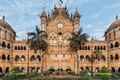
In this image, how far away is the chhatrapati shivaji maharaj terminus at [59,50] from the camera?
91188 millimetres

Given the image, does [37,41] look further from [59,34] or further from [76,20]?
[76,20]

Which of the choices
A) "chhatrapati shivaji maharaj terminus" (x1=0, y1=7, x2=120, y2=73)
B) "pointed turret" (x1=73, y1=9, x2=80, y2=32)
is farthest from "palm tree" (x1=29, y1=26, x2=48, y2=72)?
"pointed turret" (x1=73, y1=9, x2=80, y2=32)

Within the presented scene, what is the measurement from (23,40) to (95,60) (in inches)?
941

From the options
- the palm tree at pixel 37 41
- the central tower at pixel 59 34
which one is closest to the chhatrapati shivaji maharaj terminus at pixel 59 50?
the central tower at pixel 59 34

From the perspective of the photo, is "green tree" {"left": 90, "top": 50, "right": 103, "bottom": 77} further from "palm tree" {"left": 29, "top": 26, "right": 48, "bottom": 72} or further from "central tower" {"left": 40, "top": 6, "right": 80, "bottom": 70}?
"palm tree" {"left": 29, "top": 26, "right": 48, "bottom": 72}

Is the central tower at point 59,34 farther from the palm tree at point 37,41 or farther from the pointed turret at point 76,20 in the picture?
the palm tree at point 37,41

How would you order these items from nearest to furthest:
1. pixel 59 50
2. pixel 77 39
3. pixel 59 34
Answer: pixel 77 39
pixel 59 50
pixel 59 34

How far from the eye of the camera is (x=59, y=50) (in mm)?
93062

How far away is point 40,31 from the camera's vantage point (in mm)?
87875

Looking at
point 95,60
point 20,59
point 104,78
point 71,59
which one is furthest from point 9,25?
point 104,78

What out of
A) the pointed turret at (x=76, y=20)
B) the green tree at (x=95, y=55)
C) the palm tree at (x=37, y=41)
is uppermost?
the pointed turret at (x=76, y=20)

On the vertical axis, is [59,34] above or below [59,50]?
above

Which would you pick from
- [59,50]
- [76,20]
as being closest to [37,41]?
[59,50]

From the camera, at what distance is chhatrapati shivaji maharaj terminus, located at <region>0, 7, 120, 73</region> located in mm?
91188
